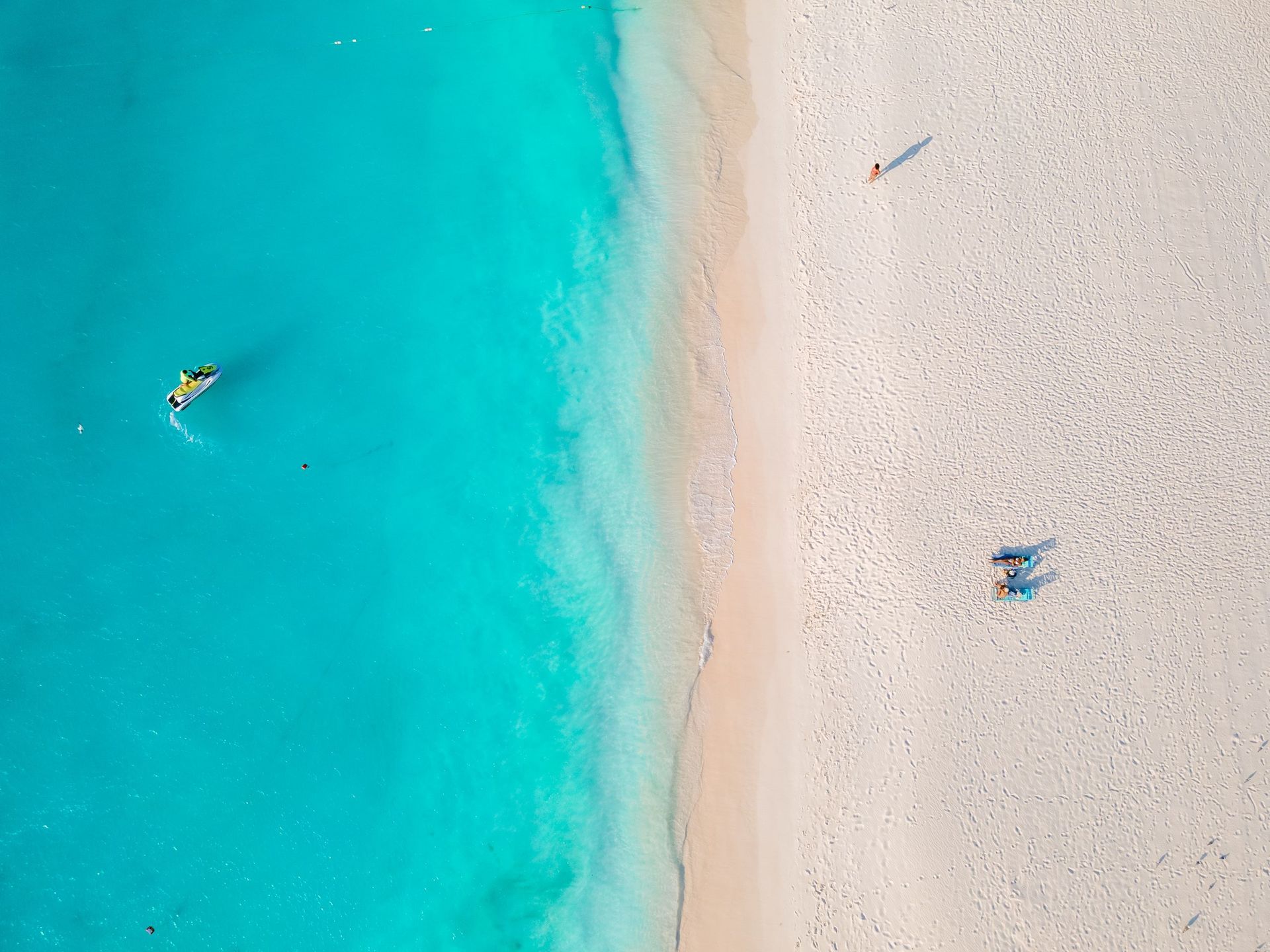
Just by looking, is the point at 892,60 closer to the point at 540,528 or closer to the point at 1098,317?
the point at 1098,317

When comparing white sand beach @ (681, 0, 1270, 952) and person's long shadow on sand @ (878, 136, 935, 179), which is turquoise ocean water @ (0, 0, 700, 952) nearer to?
white sand beach @ (681, 0, 1270, 952)

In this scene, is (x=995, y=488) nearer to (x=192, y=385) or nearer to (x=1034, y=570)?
(x=1034, y=570)

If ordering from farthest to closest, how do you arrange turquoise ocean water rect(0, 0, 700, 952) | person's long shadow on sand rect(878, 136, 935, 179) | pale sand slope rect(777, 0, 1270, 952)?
person's long shadow on sand rect(878, 136, 935, 179) → turquoise ocean water rect(0, 0, 700, 952) → pale sand slope rect(777, 0, 1270, 952)

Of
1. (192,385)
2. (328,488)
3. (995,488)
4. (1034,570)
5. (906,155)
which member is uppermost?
(906,155)

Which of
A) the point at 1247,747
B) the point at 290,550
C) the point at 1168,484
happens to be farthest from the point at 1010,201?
the point at 290,550

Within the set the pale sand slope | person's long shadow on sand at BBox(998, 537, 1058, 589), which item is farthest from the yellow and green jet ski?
person's long shadow on sand at BBox(998, 537, 1058, 589)

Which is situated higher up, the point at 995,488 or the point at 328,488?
the point at 328,488

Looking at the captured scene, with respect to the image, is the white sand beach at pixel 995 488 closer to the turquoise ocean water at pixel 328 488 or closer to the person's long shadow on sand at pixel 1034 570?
the person's long shadow on sand at pixel 1034 570

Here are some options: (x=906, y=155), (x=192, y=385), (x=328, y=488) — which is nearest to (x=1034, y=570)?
(x=906, y=155)
